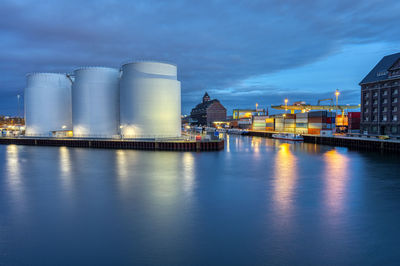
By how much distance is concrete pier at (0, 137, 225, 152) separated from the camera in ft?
110

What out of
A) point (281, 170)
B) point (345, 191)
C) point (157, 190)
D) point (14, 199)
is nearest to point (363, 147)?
point (281, 170)

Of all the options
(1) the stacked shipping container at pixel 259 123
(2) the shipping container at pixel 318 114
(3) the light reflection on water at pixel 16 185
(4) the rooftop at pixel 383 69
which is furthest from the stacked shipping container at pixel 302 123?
(3) the light reflection on water at pixel 16 185

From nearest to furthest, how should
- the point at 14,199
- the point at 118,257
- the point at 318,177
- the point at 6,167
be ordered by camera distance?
1. the point at 118,257
2. the point at 14,199
3. the point at 318,177
4. the point at 6,167

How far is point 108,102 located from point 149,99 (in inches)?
313

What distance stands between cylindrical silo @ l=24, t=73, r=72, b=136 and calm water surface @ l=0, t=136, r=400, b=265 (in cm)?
2862

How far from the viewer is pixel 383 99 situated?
4431 centimetres

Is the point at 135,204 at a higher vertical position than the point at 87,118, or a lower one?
lower

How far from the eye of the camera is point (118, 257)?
773cm

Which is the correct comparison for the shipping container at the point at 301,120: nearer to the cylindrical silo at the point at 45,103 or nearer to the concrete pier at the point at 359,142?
the concrete pier at the point at 359,142

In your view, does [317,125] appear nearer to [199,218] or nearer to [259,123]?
[259,123]

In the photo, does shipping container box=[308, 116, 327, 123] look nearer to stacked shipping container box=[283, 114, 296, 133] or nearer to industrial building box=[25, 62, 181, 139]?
stacked shipping container box=[283, 114, 296, 133]

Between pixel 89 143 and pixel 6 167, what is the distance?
1575 centimetres

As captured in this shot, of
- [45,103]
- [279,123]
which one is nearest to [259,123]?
[279,123]

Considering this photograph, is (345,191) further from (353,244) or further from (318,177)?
(353,244)
